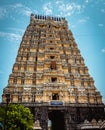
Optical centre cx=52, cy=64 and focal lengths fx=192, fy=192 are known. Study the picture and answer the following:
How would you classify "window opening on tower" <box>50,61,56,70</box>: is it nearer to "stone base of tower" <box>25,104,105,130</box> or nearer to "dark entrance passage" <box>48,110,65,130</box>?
"dark entrance passage" <box>48,110,65,130</box>

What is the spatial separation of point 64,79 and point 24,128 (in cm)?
1437

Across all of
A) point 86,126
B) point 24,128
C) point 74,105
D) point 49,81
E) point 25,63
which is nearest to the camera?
point 24,128

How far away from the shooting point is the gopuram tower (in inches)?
1227

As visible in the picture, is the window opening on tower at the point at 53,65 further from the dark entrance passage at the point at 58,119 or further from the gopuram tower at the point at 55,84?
the dark entrance passage at the point at 58,119

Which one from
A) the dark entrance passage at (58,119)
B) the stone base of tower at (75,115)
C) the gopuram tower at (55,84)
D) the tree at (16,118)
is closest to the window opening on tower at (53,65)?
the gopuram tower at (55,84)

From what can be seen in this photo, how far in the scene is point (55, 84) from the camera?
33750mm

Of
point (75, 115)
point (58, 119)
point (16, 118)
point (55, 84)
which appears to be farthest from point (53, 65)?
point (16, 118)

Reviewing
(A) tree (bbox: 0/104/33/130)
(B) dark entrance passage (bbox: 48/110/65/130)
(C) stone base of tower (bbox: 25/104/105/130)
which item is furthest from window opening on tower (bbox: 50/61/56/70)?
(A) tree (bbox: 0/104/33/130)

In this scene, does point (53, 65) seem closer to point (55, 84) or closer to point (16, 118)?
point (55, 84)

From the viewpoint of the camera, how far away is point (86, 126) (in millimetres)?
29141

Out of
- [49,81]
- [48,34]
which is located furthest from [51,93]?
[48,34]

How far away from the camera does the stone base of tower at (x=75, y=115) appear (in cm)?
2962

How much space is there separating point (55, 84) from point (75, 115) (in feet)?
20.7

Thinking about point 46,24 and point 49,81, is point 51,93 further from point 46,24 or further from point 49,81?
point 46,24
